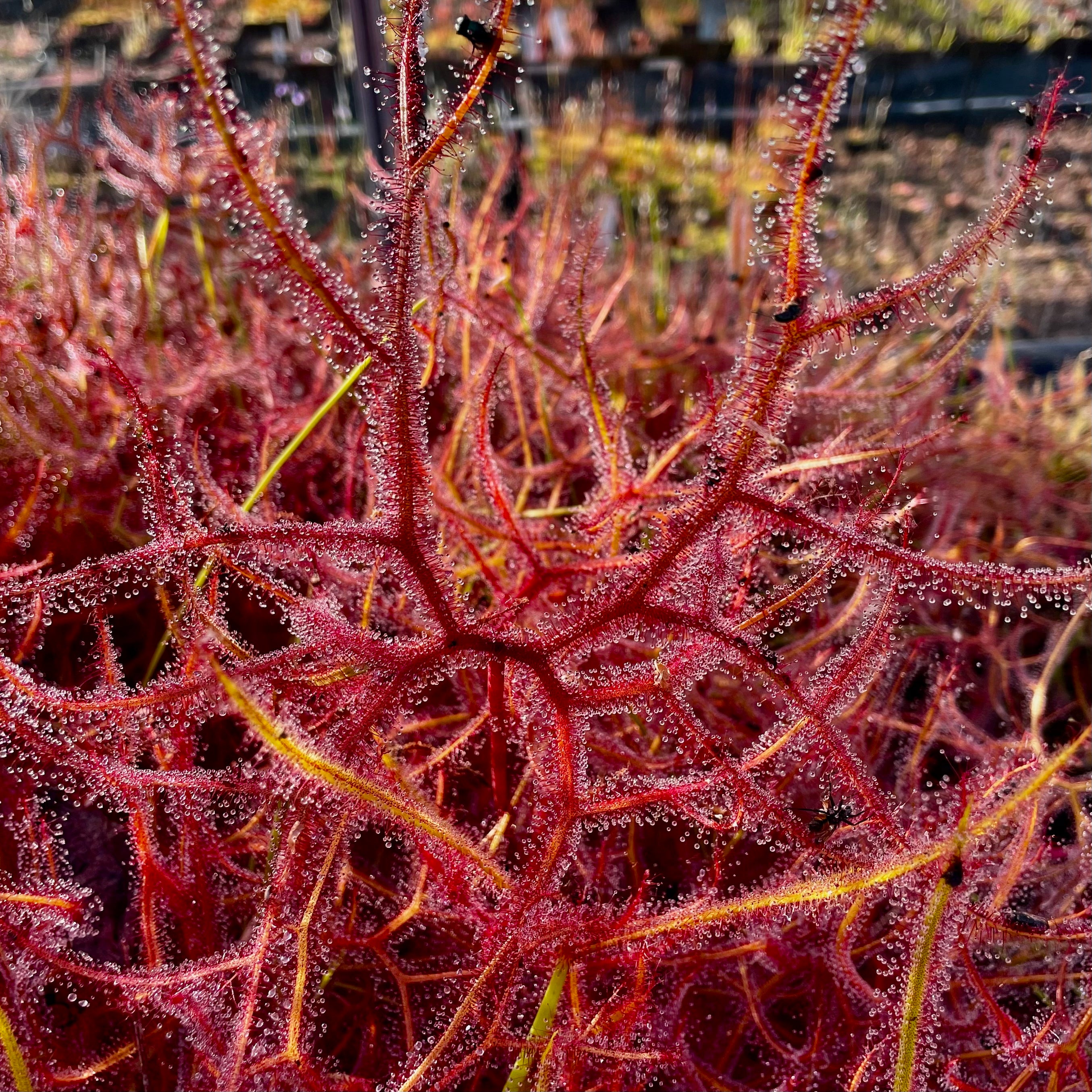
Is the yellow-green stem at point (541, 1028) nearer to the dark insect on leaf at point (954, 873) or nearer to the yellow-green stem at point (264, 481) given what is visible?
the dark insect on leaf at point (954, 873)

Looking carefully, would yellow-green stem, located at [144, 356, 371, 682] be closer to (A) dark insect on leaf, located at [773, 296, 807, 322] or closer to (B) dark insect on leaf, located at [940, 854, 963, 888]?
(A) dark insect on leaf, located at [773, 296, 807, 322]

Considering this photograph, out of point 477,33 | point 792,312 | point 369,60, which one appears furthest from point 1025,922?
point 369,60

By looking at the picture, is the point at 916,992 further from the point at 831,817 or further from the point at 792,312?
the point at 792,312

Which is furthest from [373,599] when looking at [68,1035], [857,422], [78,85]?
[78,85]

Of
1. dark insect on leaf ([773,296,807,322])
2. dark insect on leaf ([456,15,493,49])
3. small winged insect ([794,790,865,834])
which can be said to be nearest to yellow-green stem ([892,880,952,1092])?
small winged insect ([794,790,865,834])

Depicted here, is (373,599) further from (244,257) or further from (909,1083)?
(244,257)

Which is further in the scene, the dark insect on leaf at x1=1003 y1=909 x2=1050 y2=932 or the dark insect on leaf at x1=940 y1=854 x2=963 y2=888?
the dark insect on leaf at x1=1003 y1=909 x2=1050 y2=932

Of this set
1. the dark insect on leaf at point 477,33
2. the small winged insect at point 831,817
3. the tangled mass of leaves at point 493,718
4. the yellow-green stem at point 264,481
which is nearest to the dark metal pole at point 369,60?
the tangled mass of leaves at point 493,718
